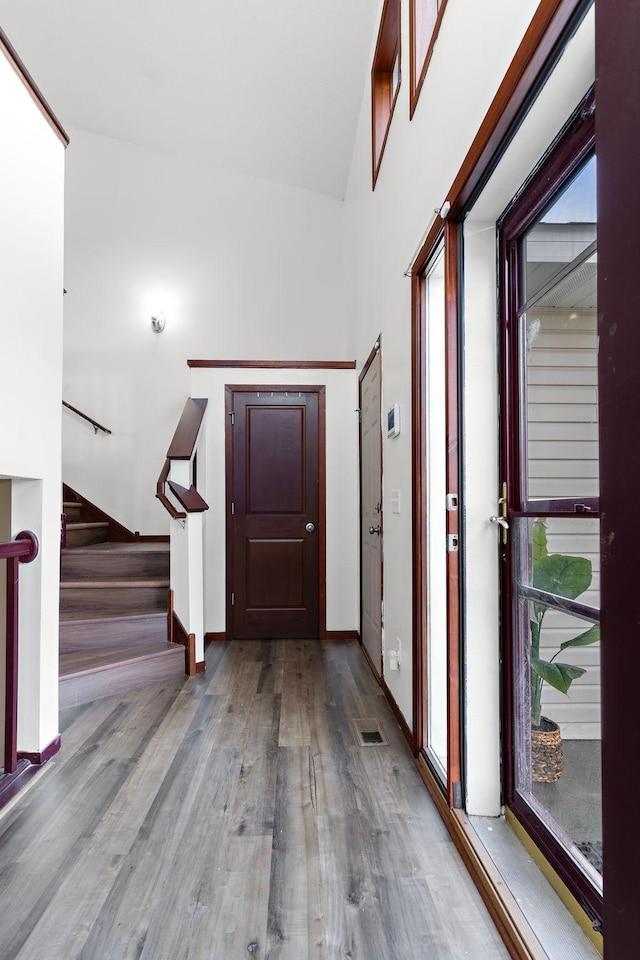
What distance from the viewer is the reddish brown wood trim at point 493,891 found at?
1.29 metres

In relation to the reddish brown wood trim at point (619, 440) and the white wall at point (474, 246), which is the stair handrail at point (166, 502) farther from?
the reddish brown wood trim at point (619, 440)

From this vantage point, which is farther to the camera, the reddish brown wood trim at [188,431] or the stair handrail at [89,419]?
the stair handrail at [89,419]

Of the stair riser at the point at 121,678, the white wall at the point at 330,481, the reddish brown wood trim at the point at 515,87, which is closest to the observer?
the reddish brown wood trim at the point at 515,87

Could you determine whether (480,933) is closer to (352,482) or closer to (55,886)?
(55,886)

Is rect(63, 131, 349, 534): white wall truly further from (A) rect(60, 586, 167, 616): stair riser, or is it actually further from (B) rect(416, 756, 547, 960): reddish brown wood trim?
(B) rect(416, 756, 547, 960): reddish brown wood trim

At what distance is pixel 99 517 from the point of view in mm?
5383

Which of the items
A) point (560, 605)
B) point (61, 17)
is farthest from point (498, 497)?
point (61, 17)

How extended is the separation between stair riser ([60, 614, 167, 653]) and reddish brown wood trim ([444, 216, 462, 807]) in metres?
2.30

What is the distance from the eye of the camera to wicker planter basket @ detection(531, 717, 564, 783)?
1.52 meters

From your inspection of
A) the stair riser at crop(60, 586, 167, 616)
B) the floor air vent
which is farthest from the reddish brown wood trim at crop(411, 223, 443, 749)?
the stair riser at crop(60, 586, 167, 616)

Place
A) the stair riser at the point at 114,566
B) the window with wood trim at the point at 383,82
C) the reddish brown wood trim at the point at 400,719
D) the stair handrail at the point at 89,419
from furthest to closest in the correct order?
the stair handrail at the point at 89,419, the stair riser at the point at 114,566, the window with wood trim at the point at 383,82, the reddish brown wood trim at the point at 400,719

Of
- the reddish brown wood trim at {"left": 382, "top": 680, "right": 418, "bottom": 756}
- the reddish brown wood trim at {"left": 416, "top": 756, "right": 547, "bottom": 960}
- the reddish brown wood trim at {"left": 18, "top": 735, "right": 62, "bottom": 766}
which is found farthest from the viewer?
the reddish brown wood trim at {"left": 382, "top": 680, "right": 418, "bottom": 756}

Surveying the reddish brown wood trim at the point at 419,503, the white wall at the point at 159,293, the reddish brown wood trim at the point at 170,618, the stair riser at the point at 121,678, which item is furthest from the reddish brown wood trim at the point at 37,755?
the white wall at the point at 159,293

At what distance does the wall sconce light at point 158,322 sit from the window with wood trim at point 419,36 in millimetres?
3447
